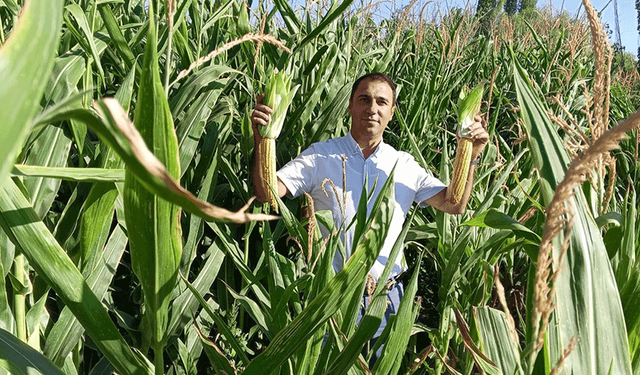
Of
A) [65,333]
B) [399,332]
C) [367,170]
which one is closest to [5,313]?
[65,333]

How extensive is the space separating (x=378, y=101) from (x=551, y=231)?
147 cm

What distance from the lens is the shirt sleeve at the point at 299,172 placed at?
1.66m

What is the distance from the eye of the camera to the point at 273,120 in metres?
1.29

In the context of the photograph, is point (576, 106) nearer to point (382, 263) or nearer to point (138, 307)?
point (382, 263)

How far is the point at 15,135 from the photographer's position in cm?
26

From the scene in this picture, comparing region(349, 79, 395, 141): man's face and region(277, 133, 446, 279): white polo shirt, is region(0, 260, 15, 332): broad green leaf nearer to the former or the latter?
region(277, 133, 446, 279): white polo shirt

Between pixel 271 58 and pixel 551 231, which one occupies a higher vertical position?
pixel 271 58

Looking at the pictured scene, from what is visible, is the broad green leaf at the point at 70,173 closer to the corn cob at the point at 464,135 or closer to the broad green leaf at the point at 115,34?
the broad green leaf at the point at 115,34

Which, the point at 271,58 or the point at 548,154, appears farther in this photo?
the point at 271,58

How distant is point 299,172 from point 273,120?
417 millimetres

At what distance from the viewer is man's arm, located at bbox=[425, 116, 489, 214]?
147 centimetres

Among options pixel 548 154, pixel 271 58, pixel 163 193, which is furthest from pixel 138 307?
pixel 163 193

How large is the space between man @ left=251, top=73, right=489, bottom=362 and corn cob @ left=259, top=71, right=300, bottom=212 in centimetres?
31

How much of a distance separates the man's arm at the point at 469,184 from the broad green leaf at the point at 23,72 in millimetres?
1292
